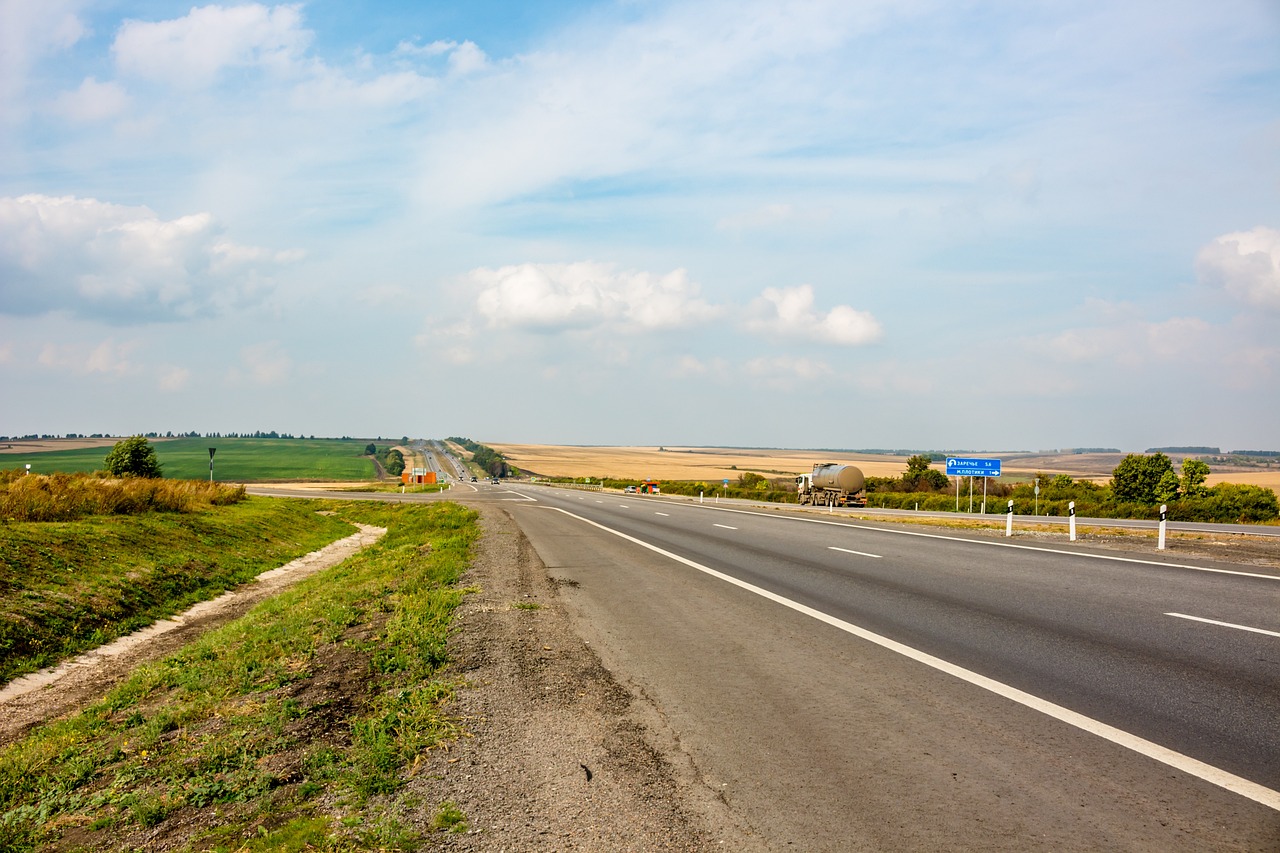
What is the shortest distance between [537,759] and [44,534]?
17.9m

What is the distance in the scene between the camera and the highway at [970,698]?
13.0 feet

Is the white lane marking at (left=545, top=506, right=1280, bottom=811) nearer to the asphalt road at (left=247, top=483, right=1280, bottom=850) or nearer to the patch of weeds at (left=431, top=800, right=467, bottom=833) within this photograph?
the asphalt road at (left=247, top=483, right=1280, bottom=850)

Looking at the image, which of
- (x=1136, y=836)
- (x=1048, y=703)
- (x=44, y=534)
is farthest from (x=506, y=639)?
Answer: (x=44, y=534)

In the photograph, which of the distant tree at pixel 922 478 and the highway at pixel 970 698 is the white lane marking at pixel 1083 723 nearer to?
the highway at pixel 970 698

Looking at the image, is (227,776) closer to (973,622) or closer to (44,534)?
(973,622)

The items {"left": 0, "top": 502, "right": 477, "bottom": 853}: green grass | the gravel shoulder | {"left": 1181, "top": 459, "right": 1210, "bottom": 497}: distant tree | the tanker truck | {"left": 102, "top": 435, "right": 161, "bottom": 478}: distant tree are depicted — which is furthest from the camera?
{"left": 1181, "top": 459, "right": 1210, "bottom": 497}: distant tree

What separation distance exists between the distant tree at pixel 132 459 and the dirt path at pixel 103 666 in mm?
33189

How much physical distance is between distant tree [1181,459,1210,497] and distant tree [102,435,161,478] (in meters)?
75.8

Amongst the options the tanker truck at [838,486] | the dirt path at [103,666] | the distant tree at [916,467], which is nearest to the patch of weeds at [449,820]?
the dirt path at [103,666]

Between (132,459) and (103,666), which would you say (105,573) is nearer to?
(103,666)

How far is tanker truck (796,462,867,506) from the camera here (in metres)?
51.6

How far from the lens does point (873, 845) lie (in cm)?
368

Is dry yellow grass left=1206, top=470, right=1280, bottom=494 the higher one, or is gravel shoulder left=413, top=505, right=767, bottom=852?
dry yellow grass left=1206, top=470, right=1280, bottom=494

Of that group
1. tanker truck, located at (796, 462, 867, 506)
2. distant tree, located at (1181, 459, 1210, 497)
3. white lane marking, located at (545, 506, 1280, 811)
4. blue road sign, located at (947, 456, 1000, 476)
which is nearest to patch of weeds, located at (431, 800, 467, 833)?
white lane marking, located at (545, 506, 1280, 811)
